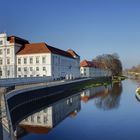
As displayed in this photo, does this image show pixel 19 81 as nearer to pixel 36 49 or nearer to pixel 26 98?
pixel 26 98

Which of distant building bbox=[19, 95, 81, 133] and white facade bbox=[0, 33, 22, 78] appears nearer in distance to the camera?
distant building bbox=[19, 95, 81, 133]

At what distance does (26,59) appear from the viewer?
45.7 m

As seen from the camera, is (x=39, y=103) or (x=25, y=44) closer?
(x=39, y=103)

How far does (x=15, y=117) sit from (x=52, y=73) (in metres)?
27.6

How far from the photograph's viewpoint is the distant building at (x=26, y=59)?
44.1 metres

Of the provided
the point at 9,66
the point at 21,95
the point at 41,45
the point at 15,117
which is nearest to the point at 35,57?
the point at 41,45

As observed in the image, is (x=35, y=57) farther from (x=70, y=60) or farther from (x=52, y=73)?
(x=70, y=60)

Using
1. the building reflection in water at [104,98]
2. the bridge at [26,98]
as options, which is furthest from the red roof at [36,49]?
the building reflection in water at [104,98]

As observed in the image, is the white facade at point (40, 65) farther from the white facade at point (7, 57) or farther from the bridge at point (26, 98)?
the bridge at point (26, 98)

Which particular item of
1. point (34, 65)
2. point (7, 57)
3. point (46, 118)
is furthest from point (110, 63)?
point (46, 118)

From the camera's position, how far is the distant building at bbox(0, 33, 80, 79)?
44112mm

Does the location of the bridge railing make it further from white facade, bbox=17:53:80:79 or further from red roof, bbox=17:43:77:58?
red roof, bbox=17:43:77:58

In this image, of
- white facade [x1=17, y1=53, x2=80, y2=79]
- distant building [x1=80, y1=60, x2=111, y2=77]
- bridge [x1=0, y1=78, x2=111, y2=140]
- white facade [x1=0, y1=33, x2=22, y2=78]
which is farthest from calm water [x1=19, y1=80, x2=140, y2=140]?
distant building [x1=80, y1=60, x2=111, y2=77]

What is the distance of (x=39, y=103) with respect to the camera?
79.3 ft
